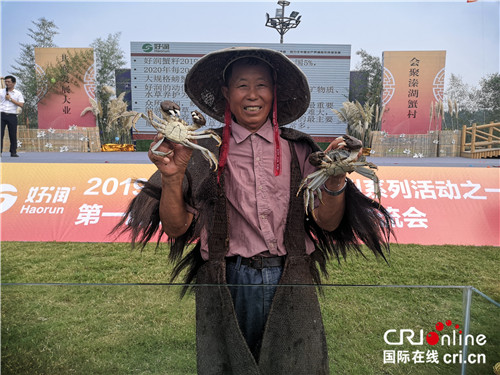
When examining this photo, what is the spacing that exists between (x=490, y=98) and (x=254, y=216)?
10.4 m

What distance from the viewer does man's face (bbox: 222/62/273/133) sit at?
1459 millimetres

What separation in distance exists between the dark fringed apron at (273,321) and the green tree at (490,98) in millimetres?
9853

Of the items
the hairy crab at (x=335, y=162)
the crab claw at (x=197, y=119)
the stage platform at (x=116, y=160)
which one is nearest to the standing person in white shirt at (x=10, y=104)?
the stage platform at (x=116, y=160)

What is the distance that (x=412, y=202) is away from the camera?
180 inches

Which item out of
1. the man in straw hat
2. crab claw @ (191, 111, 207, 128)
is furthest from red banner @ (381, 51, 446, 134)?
crab claw @ (191, 111, 207, 128)

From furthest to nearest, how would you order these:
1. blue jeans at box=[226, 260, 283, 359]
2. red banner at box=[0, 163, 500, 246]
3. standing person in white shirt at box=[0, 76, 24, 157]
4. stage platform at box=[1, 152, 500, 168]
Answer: standing person in white shirt at box=[0, 76, 24, 157] → stage platform at box=[1, 152, 500, 168] → red banner at box=[0, 163, 500, 246] → blue jeans at box=[226, 260, 283, 359]

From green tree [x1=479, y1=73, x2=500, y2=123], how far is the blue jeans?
996 cm

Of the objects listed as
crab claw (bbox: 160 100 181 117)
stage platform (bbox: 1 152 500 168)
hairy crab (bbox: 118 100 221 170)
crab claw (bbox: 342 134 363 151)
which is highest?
crab claw (bbox: 160 100 181 117)

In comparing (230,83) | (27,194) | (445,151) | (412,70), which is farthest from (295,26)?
(230,83)

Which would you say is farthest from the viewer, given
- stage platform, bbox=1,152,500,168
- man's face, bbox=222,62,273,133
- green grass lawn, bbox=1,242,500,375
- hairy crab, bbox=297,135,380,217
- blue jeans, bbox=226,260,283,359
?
stage platform, bbox=1,152,500,168

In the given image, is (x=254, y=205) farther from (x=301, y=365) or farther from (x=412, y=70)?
(x=412, y=70)

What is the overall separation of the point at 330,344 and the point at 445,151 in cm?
1018

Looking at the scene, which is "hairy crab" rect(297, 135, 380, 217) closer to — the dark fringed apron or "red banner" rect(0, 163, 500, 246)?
the dark fringed apron

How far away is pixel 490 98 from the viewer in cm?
946
